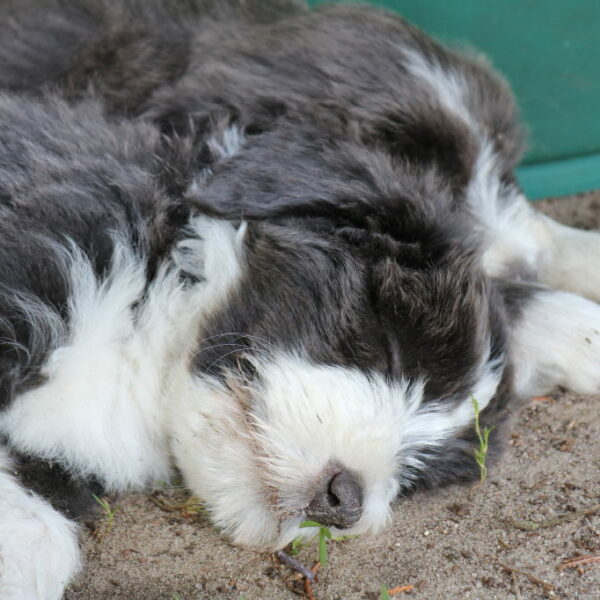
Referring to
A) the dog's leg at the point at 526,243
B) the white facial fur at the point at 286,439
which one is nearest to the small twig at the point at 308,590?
the white facial fur at the point at 286,439

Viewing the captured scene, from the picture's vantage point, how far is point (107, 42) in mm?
3572

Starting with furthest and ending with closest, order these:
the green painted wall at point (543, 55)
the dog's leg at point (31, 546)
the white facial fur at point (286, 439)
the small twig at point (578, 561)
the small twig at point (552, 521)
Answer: the green painted wall at point (543, 55), the small twig at point (552, 521), the small twig at point (578, 561), the white facial fur at point (286, 439), the dog's leg at point (31, 546)

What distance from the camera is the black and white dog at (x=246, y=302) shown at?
102 inches

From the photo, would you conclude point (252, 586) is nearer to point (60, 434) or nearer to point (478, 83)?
point (60, 434)

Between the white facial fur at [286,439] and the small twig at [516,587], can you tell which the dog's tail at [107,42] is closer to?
the white facial fur at [286,439]

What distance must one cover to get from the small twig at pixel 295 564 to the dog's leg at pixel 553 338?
1.20 metres

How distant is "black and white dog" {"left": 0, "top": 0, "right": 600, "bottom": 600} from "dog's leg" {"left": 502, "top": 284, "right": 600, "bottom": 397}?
28 cm

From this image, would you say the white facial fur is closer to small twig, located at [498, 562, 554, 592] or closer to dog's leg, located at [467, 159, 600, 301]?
small twig, located at [498, 562, 554, 592]

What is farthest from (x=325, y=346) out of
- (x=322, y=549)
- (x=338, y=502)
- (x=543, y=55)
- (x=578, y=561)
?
(x=543, y=55)

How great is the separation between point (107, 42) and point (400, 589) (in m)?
2.43

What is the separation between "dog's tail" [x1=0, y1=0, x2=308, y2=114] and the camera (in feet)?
11.2

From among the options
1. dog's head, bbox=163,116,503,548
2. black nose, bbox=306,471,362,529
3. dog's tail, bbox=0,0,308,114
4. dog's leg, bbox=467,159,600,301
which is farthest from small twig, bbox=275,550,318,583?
dog's tail, bbox=0,0,308,114

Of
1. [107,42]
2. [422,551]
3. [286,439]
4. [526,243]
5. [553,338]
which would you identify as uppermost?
[107,42]

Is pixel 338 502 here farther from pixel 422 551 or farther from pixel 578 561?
pixel 578 561
